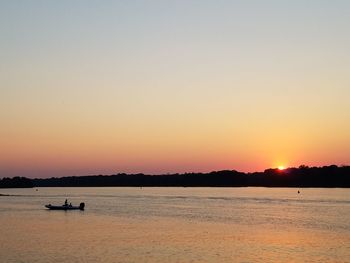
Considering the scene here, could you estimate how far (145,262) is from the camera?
41.4 metres

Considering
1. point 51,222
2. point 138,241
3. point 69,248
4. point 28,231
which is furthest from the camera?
point 51,222

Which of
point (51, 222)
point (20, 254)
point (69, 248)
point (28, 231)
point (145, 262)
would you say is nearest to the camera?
point (145, 262)

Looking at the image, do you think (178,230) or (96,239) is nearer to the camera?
(96,239)

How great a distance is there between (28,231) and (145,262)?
84.9ft

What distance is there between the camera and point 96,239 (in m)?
55.2

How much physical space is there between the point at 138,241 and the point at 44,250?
397 inches

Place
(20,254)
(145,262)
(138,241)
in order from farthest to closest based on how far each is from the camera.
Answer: (138,241) < (20,254) < (145,262)

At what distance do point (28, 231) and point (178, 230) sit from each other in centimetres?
1697

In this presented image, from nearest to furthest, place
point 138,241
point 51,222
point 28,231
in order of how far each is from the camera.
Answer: point 138,241
point 28,231
point 51,222

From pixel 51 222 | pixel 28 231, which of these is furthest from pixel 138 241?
pixel 51 222

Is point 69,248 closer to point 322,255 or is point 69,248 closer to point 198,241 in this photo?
point 198,241

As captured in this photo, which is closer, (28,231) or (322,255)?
(322,255)

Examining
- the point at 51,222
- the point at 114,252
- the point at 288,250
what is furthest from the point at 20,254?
the point at 51,222

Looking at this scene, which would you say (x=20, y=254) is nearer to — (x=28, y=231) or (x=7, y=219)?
A: (x=28, y=231)
